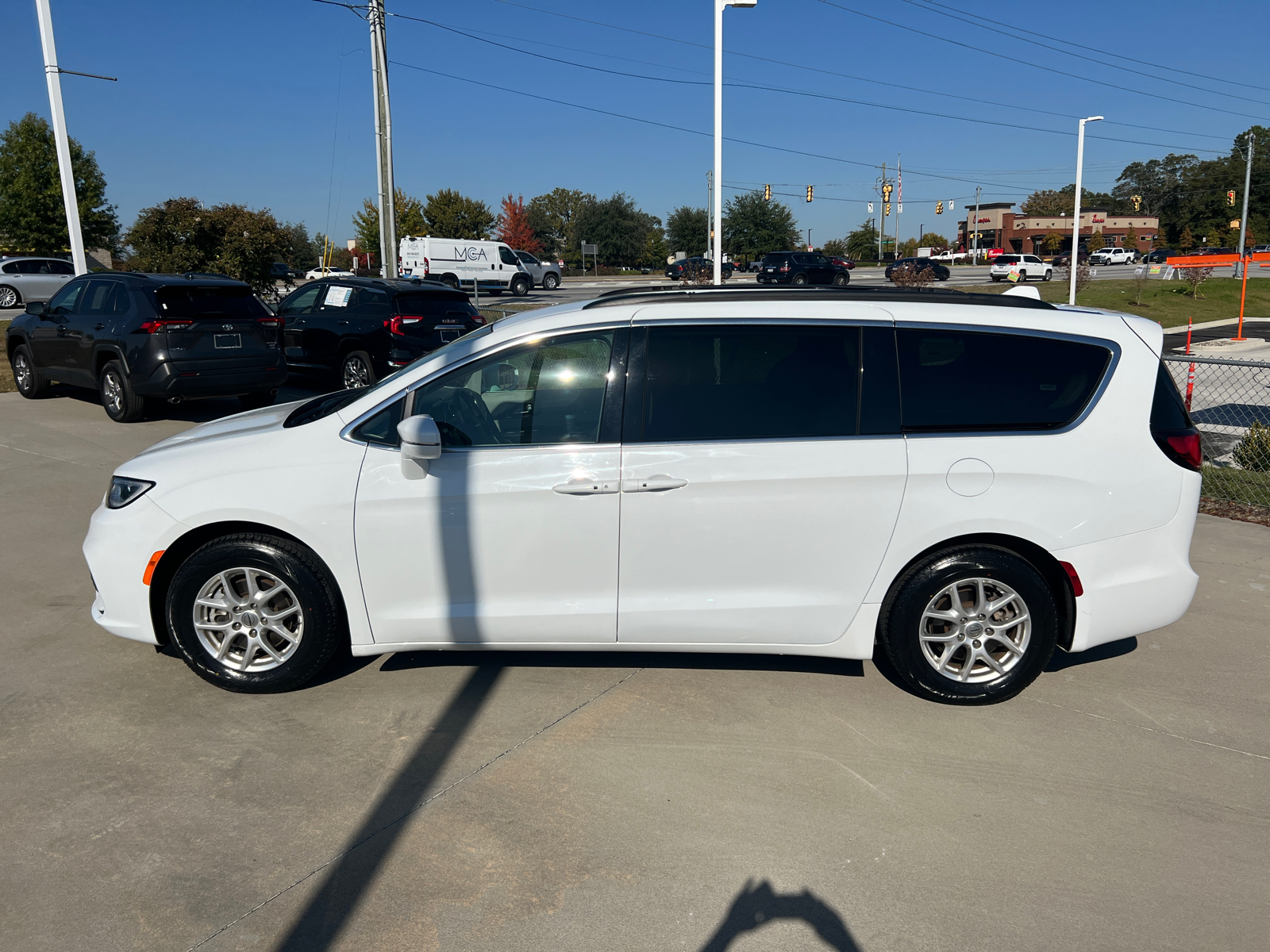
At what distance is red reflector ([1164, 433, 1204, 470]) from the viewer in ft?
13.4

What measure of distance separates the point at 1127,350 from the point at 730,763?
97.9 inches

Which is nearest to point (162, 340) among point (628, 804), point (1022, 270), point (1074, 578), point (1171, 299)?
point (628, 804)

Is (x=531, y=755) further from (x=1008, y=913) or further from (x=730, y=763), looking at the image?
(x=1008, y=913)

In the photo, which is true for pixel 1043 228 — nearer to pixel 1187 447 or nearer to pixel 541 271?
pixel 541 271

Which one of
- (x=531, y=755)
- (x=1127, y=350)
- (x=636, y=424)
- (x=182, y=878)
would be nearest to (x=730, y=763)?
(x=531, y=755)

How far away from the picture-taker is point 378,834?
326 centimetres

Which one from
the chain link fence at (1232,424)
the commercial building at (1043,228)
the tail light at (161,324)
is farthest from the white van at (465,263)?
the commercial building at (1043,228)

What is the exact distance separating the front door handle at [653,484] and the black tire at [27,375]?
11.2m

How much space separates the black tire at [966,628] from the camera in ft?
13.3

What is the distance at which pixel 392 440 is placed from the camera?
407 cm

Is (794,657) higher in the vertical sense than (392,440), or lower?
lower

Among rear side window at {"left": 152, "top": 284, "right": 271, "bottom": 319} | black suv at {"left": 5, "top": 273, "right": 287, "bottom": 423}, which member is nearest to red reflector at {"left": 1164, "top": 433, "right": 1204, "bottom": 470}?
black suv at {"left": 5, "top": 273, "right": 287, "bottom": 423}

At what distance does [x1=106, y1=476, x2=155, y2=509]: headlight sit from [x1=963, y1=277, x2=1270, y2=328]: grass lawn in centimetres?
3224

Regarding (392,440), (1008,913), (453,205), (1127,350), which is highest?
(453,205)
